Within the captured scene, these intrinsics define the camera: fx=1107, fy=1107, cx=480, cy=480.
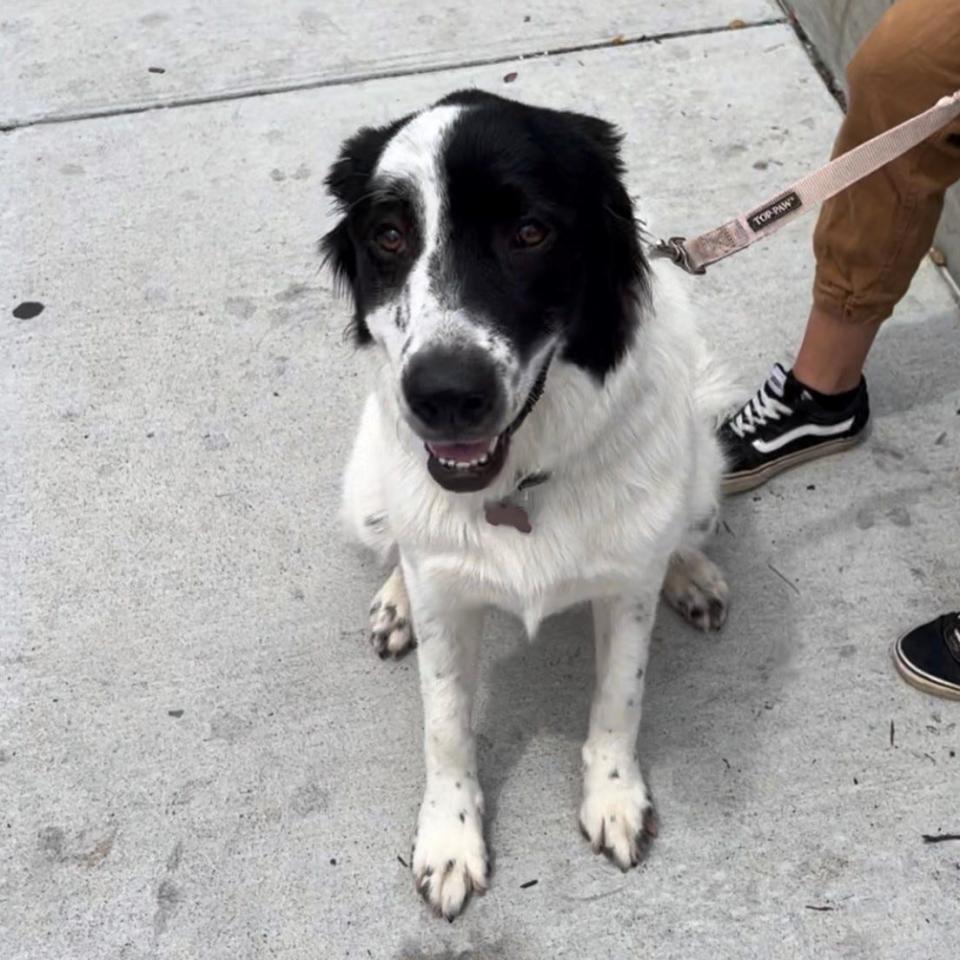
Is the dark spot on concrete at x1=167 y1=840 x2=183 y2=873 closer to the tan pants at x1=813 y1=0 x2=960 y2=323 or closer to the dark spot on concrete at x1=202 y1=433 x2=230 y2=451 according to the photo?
the dark spot on concrete at x1=202 y1=433 x2=230 y2=451

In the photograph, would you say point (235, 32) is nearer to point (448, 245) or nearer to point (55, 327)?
point (55, 327)

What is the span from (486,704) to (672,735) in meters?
0.45

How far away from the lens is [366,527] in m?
2.74

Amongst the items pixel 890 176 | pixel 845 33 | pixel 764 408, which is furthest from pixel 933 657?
pixel 845 33

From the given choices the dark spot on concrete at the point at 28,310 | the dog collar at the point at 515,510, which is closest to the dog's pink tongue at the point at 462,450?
the dog collar at the point at 515,510

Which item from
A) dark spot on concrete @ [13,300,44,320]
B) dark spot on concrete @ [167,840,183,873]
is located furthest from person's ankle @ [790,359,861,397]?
dark spot on concrete @ [13,300,44,320]

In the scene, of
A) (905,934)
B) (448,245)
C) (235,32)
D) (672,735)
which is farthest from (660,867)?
(235,32)

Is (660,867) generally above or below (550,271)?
below

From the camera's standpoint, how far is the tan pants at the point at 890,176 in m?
2.34

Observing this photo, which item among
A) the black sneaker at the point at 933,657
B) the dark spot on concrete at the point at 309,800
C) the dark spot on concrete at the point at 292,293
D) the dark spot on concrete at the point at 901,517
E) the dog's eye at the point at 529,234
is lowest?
the dark spot on concrete at the point at 309,800

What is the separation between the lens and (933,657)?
8.55 feet

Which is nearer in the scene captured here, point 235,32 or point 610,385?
point 610,385

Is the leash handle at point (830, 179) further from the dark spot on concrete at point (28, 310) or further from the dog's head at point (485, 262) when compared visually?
the dark spot on concrete at point (28, 310)

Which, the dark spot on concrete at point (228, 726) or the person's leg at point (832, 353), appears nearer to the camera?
the dark spot on concrete at point (228, 726)
